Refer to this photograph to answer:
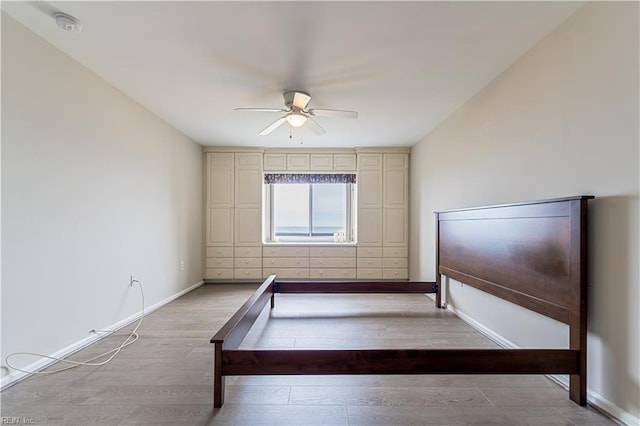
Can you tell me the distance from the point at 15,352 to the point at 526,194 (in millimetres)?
3814

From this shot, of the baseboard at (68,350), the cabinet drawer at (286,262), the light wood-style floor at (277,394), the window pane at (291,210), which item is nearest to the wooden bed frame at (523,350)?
the light wood-style floor at (277,394)

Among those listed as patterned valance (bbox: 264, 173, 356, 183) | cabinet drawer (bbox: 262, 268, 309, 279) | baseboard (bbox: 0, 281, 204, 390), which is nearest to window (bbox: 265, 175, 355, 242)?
patterned valance (bbox: 264, 173, 356, 183)

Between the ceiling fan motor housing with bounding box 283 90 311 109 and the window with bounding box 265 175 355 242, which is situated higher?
the ceiling fan motor housing with bounding box 283 90 311 109

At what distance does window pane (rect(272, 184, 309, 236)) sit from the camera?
5.53 metres

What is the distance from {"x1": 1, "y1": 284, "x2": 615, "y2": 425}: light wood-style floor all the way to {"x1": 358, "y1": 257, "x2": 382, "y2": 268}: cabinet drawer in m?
2.28

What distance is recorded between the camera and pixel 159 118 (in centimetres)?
366

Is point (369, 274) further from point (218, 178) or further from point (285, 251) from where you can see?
point (218, 178)

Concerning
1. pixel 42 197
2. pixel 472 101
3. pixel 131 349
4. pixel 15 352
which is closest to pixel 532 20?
pixel 472 101

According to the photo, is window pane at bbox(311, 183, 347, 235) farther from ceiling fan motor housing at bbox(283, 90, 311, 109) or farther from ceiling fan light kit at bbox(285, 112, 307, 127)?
ceiling fan motor housing at bbox(283, 90, 311, 109)

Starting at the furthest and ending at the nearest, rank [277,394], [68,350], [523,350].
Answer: [68,350]
[277,394]
[523,350]

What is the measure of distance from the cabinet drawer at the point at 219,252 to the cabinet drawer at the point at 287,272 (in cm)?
68

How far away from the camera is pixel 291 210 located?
5539 millimetres

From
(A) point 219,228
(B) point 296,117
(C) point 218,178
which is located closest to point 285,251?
(A) point 219,228

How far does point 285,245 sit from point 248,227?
74 cm
